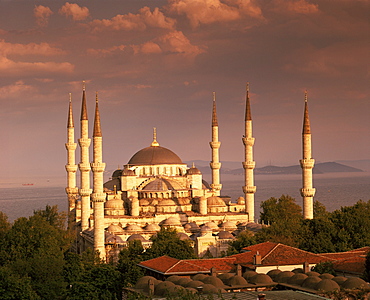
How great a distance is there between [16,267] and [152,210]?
1852 centimetres

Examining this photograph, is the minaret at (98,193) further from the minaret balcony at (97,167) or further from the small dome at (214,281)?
the small dome at (214,281)

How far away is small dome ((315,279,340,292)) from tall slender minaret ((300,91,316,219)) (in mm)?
20283

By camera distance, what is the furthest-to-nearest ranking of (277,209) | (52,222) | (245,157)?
(277,209), (245,157), (52,222)

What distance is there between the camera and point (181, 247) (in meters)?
37.4

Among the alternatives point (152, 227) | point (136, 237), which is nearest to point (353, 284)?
point (136, 237)

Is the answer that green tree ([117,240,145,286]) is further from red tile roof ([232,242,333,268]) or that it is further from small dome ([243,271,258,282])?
small dome ([243,271,258,282])

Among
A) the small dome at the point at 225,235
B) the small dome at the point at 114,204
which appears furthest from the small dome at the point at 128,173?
the small dome at the point at 225,235

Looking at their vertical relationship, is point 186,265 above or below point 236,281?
above

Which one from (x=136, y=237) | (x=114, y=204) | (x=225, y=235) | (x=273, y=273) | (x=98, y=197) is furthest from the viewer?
(x=114, y=204)

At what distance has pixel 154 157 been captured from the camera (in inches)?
2299

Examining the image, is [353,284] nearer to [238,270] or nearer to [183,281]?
[238,270]

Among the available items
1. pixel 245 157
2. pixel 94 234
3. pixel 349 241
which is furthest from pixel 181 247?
pixel 245 157

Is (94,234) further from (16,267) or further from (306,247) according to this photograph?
(306,247)

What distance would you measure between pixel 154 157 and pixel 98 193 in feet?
55.0
